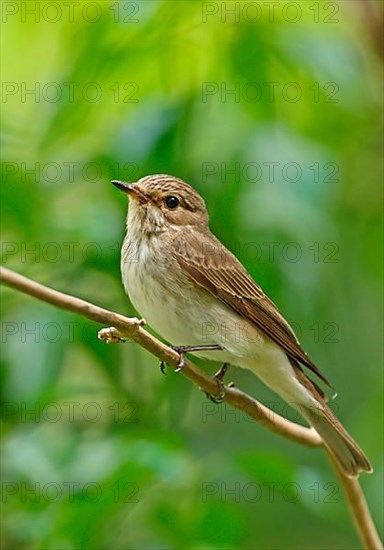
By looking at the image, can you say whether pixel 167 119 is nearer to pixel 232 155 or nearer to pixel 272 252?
pixel 232 155

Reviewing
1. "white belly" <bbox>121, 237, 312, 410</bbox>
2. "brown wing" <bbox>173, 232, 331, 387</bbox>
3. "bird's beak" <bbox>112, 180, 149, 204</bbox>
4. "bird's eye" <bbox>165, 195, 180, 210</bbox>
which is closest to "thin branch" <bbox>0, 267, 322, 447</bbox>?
"white belly" <bbox>121, 237, 312, 410</bbox>

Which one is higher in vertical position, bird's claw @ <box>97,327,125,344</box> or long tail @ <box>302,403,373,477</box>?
bird's claw @ <box>97,327,125,344</box>

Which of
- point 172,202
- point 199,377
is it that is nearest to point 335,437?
point 199,377

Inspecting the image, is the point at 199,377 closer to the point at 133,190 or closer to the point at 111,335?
the point at 111,335

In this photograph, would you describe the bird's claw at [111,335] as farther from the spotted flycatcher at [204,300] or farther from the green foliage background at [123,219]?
the spotted flycatcher at [204,300]

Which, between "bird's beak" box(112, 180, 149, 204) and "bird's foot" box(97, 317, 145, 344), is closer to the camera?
"bird's foot" box(97, 317, 145, 344)

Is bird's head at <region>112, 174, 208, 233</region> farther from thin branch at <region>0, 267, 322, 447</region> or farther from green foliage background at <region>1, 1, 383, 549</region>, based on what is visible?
thin branch at <region>0, 267, 322, 447</region>

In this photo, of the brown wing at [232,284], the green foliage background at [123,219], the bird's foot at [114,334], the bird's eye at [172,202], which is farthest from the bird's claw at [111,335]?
the bird's eye at [172,202]
